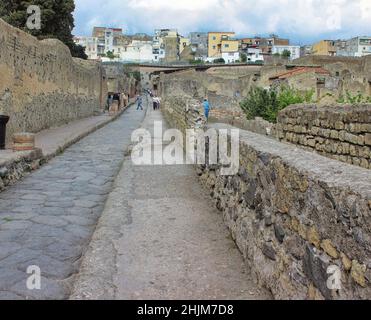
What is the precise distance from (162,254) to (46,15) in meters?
29.8

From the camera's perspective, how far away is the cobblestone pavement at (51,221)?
3.56 meters

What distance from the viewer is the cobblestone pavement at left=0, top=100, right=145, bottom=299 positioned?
356cm

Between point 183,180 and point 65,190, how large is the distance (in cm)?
180

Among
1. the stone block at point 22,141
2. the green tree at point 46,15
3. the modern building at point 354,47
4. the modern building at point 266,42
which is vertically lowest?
the stone block at point 22,141

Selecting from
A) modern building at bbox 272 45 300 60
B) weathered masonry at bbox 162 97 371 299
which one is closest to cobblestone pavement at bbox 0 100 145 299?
weathered masonry at bbox 162 97 371 299

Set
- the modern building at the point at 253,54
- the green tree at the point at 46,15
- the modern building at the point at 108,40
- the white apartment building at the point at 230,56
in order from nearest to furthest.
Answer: the green tree at the point at 46,15 → the modern building at the point at 253,54 → the white apartment building at the point at 230,56 → the modern building at the point at 108,40

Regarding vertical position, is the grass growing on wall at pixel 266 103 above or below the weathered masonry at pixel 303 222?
above

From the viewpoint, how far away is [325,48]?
10200 cm

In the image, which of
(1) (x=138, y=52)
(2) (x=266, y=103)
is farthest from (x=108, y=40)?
(2) (x=266, y=103)

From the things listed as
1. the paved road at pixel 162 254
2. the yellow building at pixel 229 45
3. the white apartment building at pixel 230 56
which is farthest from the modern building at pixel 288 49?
the paved road at pixel 162 254

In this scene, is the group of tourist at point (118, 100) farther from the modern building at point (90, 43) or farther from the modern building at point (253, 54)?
the modern building at point (90, 43)

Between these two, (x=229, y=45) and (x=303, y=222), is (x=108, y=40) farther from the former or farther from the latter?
(x=303, y=222)

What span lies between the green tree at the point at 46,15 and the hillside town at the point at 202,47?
72154 mm
